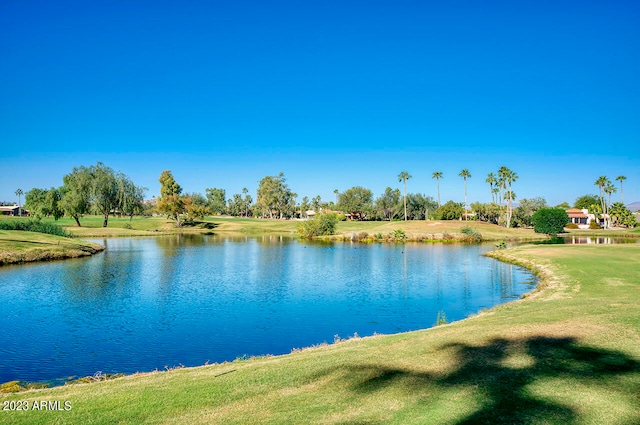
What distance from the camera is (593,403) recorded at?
785 cm

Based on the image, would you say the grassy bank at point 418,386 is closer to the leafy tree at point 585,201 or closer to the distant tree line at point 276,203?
the distant tree line at point 276,203

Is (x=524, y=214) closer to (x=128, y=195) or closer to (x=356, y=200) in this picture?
(x=356, y=200)

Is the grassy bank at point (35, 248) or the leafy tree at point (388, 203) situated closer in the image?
the grassy bank at point (35, 248)

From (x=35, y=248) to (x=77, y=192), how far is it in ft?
149

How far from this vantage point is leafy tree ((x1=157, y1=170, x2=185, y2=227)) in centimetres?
11769

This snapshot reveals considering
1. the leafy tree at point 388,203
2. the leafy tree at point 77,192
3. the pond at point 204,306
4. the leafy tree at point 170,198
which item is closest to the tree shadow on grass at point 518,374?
the pond at point 204,306

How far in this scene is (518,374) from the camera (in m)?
9.55

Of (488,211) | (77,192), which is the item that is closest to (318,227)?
(77,192)

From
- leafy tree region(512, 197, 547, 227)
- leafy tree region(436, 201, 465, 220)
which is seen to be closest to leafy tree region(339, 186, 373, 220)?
leafy tree region(436, 201, 465, 220)

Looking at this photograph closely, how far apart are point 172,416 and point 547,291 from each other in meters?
24.6

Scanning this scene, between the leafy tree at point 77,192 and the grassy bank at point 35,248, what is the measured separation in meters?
33.5

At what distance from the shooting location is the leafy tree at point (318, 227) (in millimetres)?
97500

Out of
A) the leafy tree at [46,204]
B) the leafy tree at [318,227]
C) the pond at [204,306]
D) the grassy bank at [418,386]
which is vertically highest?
the leafy tree at [46,204]

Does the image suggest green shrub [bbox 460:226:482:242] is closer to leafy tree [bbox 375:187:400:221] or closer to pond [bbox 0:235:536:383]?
pond [bbox 0:235:536:383]
